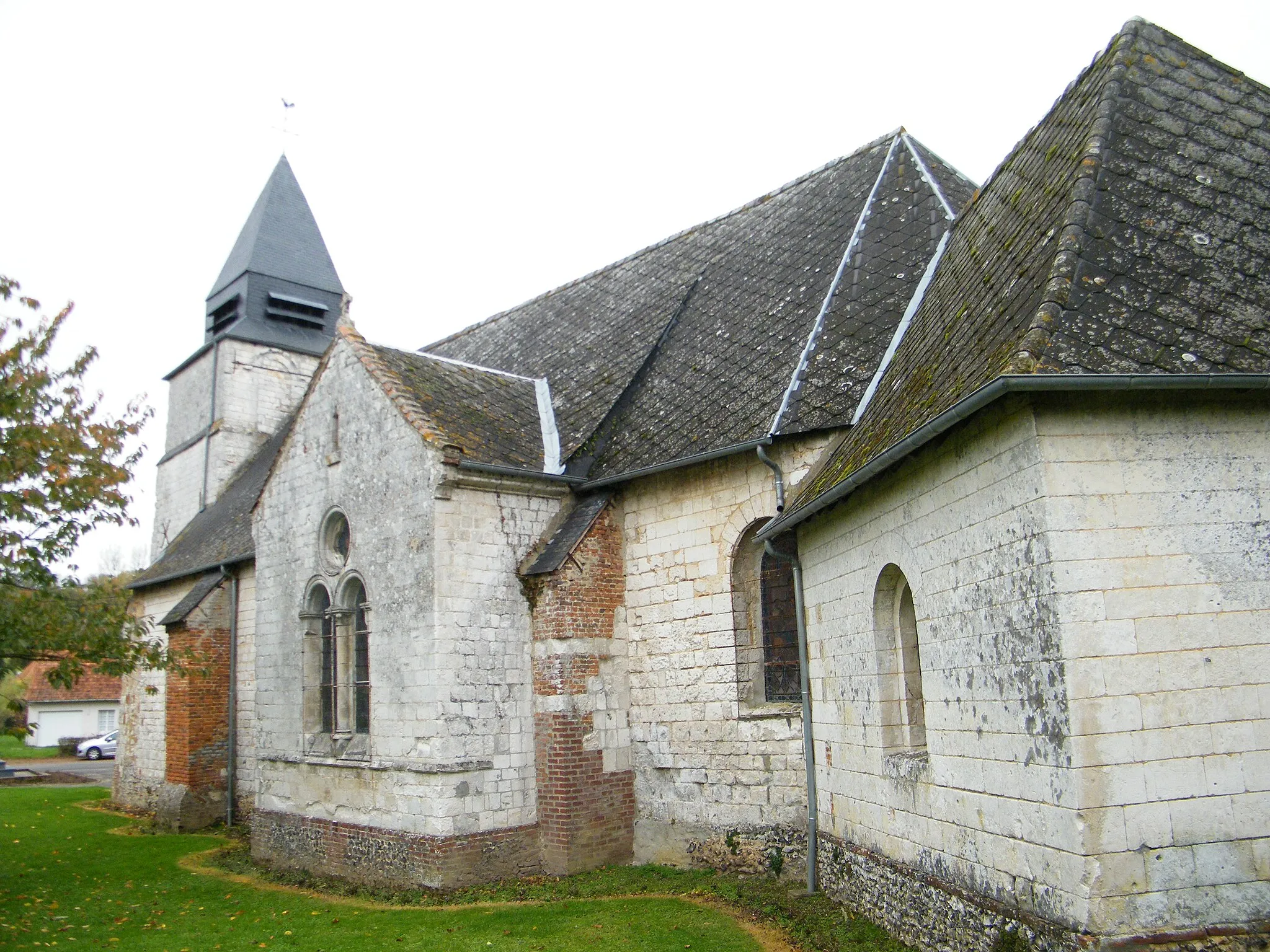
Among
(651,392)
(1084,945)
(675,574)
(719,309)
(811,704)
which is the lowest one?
(1084,945)

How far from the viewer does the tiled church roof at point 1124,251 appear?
5973 mm

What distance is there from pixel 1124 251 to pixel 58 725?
47.7 metres

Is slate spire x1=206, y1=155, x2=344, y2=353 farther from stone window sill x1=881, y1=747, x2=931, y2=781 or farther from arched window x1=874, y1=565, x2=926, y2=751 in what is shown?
stone window sill x1=881, y1=747, x2=931, y2=781

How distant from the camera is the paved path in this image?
3016cm

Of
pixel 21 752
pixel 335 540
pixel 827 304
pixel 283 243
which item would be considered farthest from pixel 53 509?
pixel 21 752

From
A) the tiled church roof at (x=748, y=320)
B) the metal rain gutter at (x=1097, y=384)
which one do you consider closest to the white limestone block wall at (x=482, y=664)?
the tiled church roof at (x=748, y=320)

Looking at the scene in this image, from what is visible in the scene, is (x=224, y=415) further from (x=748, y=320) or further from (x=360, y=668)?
(x=748, y=320)

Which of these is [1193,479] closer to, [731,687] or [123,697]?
[731,687]

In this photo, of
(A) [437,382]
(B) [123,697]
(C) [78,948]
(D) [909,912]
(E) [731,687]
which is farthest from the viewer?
(B) [123,697]

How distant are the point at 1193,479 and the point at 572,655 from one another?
730 centimetres

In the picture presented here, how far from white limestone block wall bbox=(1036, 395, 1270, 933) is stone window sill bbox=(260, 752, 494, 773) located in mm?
7073

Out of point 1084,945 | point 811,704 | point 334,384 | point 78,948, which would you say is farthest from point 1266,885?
point 334,384

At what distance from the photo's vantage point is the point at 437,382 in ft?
43.1

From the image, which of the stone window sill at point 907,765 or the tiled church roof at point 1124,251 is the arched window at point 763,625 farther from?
the stone window sill at point 907,765
